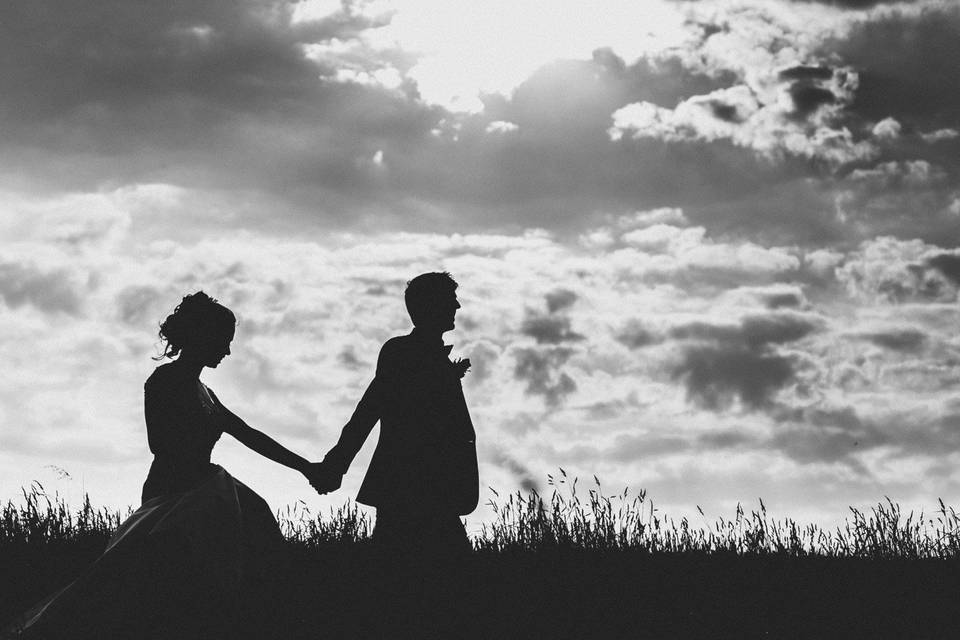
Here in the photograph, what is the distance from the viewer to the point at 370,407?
669cm

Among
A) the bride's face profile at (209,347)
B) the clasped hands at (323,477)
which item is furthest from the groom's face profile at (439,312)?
the clasped hands at (323,477)

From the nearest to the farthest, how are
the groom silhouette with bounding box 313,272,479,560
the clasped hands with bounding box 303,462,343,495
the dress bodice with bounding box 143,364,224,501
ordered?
the groom silhouette with bounding box 313,272,479,560 < the dress bodice with bounding box 143,364,224,501 < the clasped hands with bounding box 303,462,343,495

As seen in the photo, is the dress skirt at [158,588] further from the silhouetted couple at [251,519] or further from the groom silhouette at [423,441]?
the groom silhouette at [423,441]

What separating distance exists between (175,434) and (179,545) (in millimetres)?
836

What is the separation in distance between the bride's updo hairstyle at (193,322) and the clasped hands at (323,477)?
1499 millimetres

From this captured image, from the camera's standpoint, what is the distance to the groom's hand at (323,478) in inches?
305

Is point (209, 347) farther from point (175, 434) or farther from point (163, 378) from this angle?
point (175, 434)

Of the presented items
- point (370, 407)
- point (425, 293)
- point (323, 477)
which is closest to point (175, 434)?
point (370, 407)

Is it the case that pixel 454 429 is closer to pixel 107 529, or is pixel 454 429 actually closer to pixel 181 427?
pixel 181 427

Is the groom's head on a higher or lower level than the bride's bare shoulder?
higher

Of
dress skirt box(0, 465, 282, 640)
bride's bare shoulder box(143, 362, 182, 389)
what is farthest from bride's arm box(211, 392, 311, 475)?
dress skirt box(0, 465, 282, 640)

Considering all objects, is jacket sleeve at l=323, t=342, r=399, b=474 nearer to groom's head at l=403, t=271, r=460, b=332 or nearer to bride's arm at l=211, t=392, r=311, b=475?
groom's head at l=403, t=271, r=460, b=332

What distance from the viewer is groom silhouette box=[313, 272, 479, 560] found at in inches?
249

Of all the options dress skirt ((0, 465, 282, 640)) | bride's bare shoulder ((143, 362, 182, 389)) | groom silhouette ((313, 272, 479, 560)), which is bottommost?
dress skirt ((0, 465, 282, 640))
